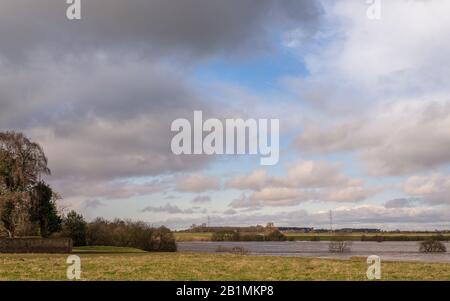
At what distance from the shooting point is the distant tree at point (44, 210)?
2303 inches

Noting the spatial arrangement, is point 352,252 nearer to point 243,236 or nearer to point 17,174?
point 17,174

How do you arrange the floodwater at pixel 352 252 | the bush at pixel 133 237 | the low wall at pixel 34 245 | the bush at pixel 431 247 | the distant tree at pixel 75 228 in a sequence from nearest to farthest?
the low wall at pixel 34 245
the floodwater at pixel 352 252
the distant tree at pixel 75 228
the bush at pixel 133 237
the bush at pixel 431 247

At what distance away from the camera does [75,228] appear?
73.3 m

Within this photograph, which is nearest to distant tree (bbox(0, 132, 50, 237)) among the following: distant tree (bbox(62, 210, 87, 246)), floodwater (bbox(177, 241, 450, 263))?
distant tree (bbox(62, 210, 87, 246))

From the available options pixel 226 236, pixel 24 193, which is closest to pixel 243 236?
pixel 226 236

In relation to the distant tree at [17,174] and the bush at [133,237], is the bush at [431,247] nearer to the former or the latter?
the bush at [133,237]

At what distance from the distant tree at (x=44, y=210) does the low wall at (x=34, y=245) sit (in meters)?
4.45

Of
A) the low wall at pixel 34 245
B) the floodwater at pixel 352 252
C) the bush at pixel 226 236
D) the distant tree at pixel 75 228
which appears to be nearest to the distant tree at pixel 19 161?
the low wall at pixel 34 245

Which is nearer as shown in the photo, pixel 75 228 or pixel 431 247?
pixel 75 228

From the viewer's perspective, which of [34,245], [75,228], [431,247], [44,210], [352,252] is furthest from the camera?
[431,247]

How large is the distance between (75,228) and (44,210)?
1369 cm
